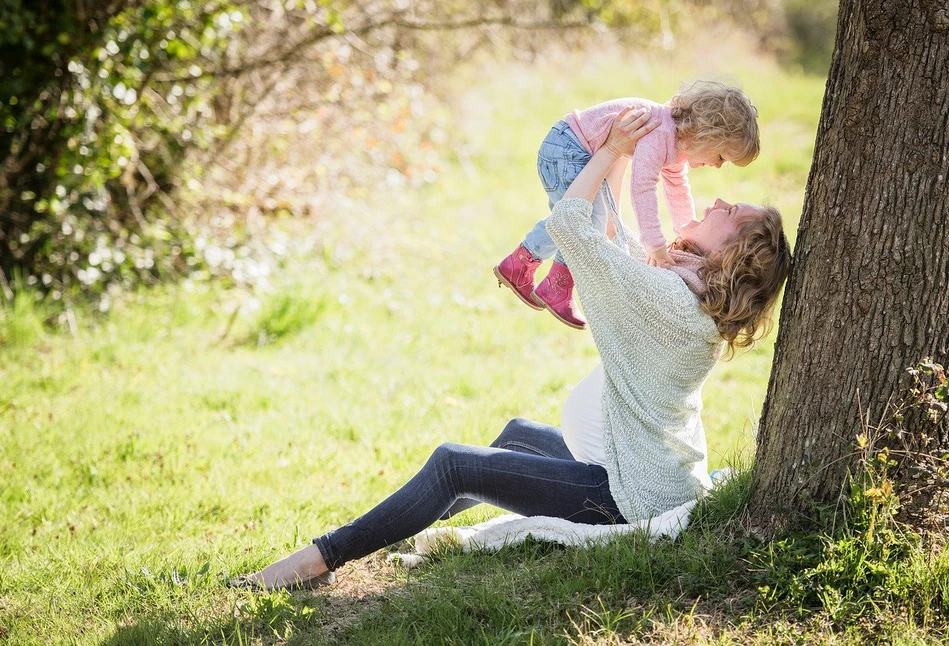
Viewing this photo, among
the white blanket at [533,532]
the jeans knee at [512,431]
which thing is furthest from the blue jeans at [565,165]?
the white blanket at [533,532]

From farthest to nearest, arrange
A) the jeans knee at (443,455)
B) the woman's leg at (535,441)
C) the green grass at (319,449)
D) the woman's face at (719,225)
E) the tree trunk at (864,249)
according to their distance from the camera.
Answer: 1. the woman's leg at (535,441)
2. the jeans knee at (443,455)
3. the woman's face at (719,225)
4. the green grass at (319,449)
5. the tree trunk at (864,249)

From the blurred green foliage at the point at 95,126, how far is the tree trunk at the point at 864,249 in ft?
16.4

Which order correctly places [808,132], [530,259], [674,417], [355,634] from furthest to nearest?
[808,132]
[530,259]
[674,417]
[355,634]

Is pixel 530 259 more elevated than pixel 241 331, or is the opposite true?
pixel 530 259

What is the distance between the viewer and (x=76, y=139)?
6207 millimetres

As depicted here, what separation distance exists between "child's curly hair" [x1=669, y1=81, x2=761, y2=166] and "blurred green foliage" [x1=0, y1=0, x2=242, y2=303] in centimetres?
444

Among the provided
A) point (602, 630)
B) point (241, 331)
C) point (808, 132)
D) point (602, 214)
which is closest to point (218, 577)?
point (602, 630)

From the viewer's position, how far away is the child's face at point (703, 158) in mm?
3037

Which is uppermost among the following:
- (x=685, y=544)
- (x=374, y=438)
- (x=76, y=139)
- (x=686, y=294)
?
(x=76, y=139)

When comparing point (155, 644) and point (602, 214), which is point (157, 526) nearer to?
point (155, 644)

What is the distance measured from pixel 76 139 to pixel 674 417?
5061mm

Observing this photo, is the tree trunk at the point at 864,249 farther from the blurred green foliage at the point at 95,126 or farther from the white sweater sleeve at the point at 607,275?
the blurred green foliage at the point at 95,126

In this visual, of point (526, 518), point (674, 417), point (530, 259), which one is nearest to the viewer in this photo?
point (674, 417)

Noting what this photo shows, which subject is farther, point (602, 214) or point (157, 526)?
point (157, 526)
